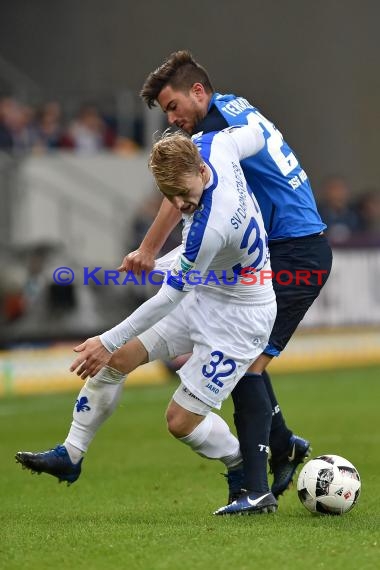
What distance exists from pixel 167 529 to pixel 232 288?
4.35 feet

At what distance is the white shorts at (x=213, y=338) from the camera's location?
6.32m

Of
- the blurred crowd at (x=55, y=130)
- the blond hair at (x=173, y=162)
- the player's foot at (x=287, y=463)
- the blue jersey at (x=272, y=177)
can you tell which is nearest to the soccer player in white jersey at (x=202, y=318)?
the blond hair at (x=173, y=162)

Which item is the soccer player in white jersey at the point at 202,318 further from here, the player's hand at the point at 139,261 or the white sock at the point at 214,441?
the player's hand at the point at 139,261

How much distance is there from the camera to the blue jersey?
21.8 ft

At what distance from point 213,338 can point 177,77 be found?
150 centimetres

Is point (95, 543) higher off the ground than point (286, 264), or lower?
lower

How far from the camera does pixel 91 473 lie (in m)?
8.73

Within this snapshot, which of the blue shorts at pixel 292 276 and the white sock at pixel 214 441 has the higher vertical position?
the blue shorts at pixel 292 276

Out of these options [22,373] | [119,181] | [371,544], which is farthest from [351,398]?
[371,544]

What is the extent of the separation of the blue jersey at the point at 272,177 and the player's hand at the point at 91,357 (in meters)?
1.34

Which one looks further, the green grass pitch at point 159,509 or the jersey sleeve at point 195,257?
the jersey sleeve at point 195,257

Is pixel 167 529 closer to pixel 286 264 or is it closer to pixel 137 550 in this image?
pixel 137 550

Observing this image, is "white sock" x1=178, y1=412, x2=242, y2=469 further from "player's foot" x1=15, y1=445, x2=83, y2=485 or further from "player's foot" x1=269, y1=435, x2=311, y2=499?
"player's foot" x1=15, y1=445, x2=83, y2=485

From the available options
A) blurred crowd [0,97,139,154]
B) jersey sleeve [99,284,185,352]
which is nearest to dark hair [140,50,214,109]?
jersey sleeve [99,284,185,352]
